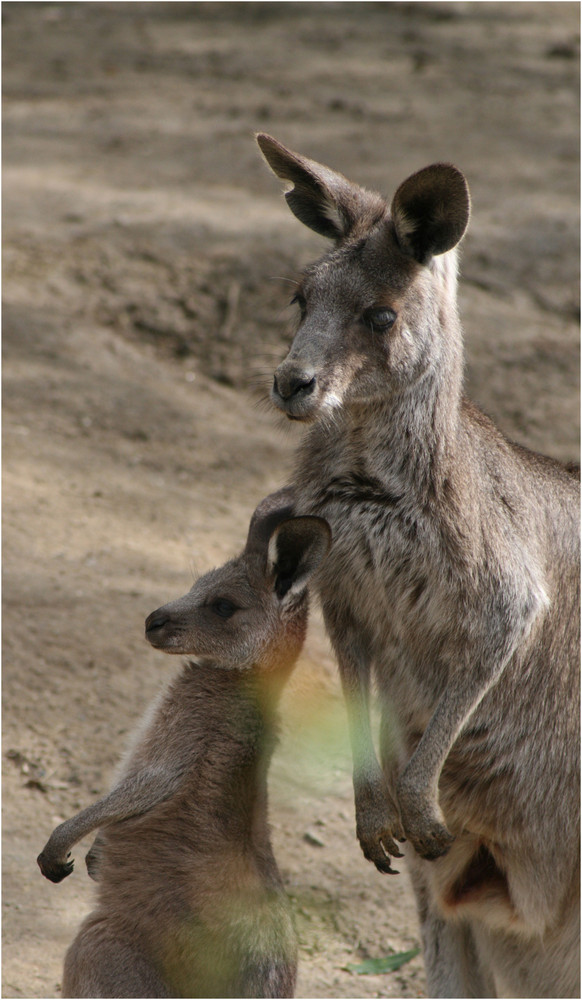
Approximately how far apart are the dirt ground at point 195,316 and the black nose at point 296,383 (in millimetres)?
517

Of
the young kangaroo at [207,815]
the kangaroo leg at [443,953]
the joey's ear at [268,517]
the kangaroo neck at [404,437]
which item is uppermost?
the kangaroo neck at [404,437]

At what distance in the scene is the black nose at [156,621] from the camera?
11.4ft

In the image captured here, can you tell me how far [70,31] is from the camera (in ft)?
32.9

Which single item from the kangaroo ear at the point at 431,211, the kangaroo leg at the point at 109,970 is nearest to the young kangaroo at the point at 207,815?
the kangaroo leg at the point at 109,970

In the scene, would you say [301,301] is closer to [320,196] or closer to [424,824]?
[320,196]

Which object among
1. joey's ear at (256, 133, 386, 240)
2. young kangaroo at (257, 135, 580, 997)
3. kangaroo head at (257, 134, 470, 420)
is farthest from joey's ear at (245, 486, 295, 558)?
joey's ear at (256, 133, 386, 240)

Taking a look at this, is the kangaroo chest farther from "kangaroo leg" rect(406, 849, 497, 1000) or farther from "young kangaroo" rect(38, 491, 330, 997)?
"kangaroo leg" rect(406, 849, 497, 1000)

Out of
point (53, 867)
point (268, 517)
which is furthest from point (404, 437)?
point (53, 867)

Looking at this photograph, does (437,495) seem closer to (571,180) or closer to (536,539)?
(536,539)

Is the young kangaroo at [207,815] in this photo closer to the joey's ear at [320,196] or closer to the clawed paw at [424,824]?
the clawed paw at [424,824]

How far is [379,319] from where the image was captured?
3.12 m

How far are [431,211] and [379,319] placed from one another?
310 mm

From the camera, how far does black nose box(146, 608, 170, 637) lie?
349cm

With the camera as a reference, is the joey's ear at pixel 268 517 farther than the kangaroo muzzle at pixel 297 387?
Yes
